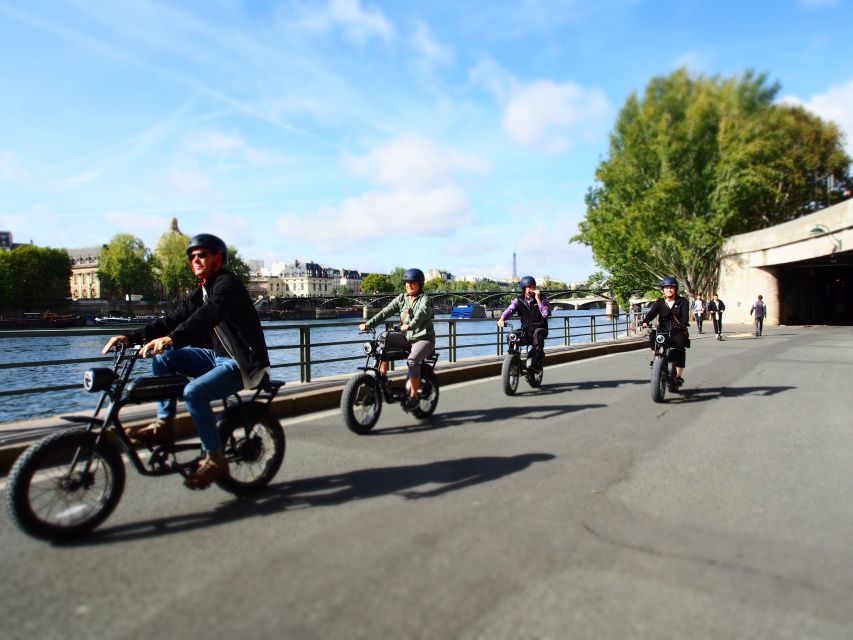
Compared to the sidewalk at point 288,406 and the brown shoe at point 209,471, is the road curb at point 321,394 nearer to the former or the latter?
the sidewalk at point 288,406

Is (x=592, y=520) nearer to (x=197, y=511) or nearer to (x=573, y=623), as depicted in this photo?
(x=573, y=623)

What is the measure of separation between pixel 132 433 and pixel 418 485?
181 cm

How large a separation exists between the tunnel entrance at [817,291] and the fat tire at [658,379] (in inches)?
1102

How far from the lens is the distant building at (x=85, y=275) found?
114 metres

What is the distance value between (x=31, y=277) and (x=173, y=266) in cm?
1859

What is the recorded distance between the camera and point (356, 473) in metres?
4.42

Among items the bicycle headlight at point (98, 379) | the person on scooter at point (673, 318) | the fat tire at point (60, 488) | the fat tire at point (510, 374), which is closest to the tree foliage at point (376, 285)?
the fat tire at point (510, 374)

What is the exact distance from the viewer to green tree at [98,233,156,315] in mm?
87812

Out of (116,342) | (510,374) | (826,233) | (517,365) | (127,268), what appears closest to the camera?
(116,342)

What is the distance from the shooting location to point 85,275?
120 meters

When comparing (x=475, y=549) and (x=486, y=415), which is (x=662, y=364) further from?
(x=475, y=549)

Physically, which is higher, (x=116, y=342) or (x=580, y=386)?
(x=116, y=342)

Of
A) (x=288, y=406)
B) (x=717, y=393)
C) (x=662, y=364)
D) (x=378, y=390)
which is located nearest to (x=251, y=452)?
(x=378, y=390)

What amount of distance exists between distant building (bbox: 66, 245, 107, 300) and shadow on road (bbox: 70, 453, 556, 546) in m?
123
